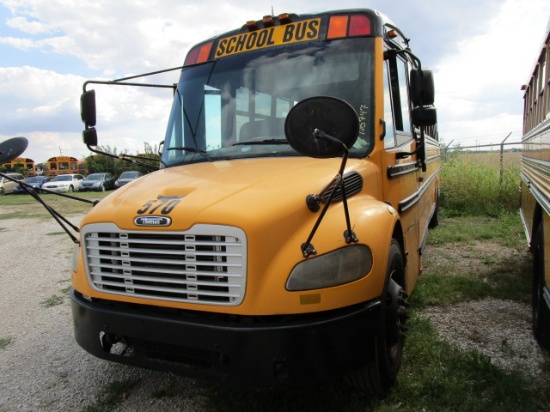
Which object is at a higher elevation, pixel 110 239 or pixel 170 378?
pixel 110 239

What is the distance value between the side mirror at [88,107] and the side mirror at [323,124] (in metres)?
2.23

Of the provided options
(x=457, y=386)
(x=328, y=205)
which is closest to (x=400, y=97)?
(x=328, y=205)

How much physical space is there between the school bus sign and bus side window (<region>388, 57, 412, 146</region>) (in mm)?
677

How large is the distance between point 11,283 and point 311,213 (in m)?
5.60

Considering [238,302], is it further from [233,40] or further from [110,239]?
[233,40]

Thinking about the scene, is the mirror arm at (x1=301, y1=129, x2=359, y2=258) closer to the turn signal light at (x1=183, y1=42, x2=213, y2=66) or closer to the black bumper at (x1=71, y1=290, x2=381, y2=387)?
the black bumper at (x1=71, y1=290, x2=381, y2=387)

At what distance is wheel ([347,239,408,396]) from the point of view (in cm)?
263

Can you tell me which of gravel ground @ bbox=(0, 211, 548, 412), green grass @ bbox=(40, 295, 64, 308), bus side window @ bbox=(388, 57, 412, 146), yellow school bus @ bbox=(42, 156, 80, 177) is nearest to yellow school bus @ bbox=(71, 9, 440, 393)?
bus side window @ bbox=(388, 57, 412, 146)

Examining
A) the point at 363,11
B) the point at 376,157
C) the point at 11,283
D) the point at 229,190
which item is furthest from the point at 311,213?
the point at 11,283

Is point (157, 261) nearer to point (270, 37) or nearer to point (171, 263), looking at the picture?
point (171, 263)

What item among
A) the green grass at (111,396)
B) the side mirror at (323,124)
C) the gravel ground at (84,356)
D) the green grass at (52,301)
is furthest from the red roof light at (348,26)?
the green grass at (52,301)

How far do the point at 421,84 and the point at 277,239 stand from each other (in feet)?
6.67

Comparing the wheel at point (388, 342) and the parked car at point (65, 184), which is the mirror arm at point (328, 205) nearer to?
the wheel at point (388, 342)

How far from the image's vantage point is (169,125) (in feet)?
12.8
